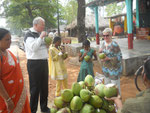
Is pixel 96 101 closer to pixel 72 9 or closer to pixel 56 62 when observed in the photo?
pixel 56 62

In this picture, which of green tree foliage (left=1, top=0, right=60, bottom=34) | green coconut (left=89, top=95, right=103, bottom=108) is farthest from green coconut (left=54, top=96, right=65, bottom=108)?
green tree foliage (left=1, top=0, right=60, bottom=34)

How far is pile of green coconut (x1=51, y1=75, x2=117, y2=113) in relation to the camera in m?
1.42

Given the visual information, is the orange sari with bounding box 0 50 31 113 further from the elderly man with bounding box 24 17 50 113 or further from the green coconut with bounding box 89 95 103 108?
the green coconut with bounding box 89 95 103 108

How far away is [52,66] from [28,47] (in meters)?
1.04

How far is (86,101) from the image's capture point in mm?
1510

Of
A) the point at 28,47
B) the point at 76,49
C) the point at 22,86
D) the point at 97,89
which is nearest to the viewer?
the point at 97,89

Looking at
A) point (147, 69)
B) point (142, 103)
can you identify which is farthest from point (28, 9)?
point (142, 103)

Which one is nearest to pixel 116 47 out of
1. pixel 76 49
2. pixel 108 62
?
pixel 108 62

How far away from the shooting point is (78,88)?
63.9 inches

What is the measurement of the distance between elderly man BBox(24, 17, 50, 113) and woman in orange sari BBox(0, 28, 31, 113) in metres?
0.67

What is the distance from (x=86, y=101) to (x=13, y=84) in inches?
42.9

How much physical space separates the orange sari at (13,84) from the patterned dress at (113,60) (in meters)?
1.75

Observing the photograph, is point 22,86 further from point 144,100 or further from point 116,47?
point 116,47

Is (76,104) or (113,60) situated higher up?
(113,60)
